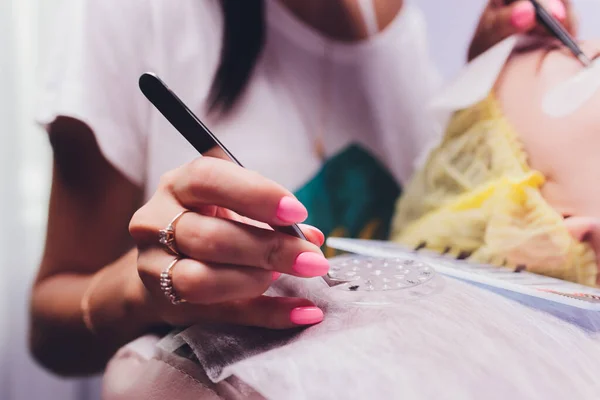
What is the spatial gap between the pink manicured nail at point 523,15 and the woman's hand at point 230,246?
338mm

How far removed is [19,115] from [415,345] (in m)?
0.48

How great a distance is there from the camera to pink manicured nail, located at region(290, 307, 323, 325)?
0.29 m

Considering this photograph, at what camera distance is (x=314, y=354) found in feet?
0.82

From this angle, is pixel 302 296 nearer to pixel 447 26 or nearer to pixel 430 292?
pixel 430 292

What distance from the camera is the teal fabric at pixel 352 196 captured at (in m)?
0.52

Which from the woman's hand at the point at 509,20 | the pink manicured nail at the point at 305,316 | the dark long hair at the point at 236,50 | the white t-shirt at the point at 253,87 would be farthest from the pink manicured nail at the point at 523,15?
the pink manicured nail at the point at 305,316

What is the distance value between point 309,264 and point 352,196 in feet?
0.92

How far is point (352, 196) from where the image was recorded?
1.79 feet

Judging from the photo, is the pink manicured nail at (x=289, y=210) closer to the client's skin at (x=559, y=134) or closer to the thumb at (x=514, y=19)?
the client's skin at (x=559, y=134)

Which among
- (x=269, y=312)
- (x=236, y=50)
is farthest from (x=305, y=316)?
(x=236, y=50)

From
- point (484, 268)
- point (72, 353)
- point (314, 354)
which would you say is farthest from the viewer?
point (72, 353)

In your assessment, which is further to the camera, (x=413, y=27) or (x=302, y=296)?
(x=413, y=27)

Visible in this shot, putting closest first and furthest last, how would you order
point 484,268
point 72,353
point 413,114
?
point 484,268, point 72,353, point 413,114

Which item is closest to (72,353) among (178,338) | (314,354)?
(178,338)
